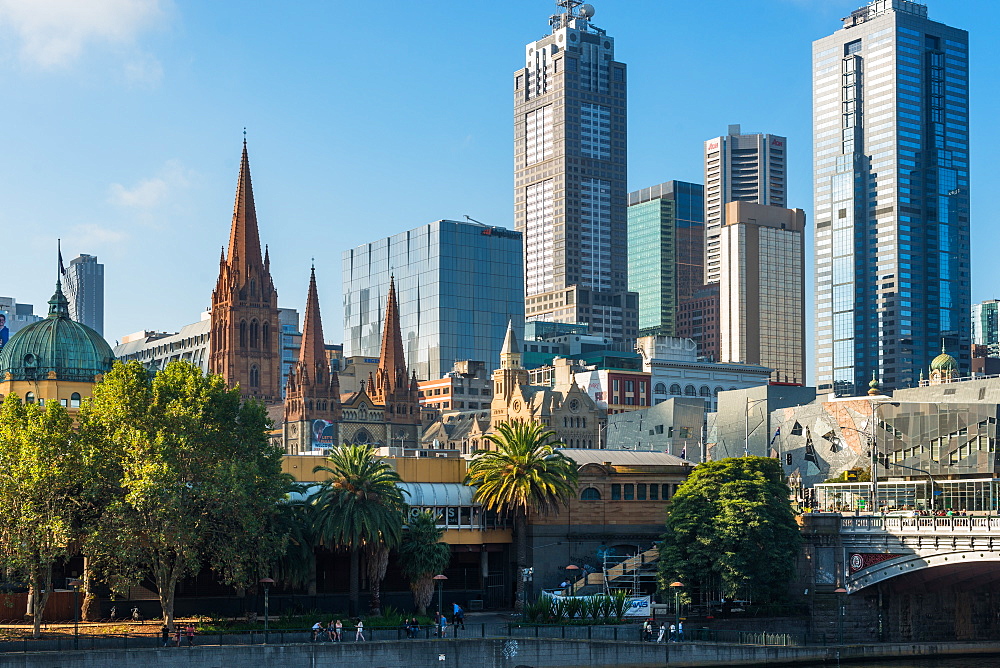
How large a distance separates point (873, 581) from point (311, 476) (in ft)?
134

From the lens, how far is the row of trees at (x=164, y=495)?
8138 cm

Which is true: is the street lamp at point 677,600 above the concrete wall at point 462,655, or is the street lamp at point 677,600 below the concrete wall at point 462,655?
above

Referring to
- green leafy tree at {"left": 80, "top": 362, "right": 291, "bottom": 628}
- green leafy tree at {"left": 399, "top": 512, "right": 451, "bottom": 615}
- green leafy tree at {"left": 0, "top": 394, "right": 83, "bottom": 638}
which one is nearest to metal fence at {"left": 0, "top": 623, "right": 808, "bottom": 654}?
green leafy tree at {"left": 0, "top": 394, "right": 83, "bottom": 638}

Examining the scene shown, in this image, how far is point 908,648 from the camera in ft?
319

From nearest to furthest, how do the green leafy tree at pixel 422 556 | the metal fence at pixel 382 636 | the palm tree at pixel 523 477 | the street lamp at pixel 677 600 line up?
A: 1. the metal fence at pixel 382 636
2. the street lamp at pixel 677 600
3. the green leafy tree at pixel 422 556
4. the palm tree at pixel 523 477

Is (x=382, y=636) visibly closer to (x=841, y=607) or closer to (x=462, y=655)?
(x=462, y=655)

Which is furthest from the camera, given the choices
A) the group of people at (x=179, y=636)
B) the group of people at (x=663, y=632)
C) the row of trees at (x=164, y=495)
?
the group of people at (x=663, y=632)

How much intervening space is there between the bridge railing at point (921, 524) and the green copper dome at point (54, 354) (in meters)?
65.6

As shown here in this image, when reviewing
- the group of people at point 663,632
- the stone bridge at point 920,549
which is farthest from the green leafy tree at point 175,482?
the stone bridge at point 920,549

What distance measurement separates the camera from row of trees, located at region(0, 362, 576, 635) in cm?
8138

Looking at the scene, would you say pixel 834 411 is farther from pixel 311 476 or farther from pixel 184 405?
pixel 184 405

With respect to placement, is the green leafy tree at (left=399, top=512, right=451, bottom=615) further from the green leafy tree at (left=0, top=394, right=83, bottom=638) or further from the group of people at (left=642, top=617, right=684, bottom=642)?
the green leafy tree at (left=0, top=394, right=83, bottom=638)

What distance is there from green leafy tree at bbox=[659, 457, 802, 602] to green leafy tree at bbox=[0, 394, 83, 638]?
4068 centimetres

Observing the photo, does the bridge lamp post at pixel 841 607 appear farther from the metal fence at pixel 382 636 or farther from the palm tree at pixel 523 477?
the palm tree at pixel 523 477
